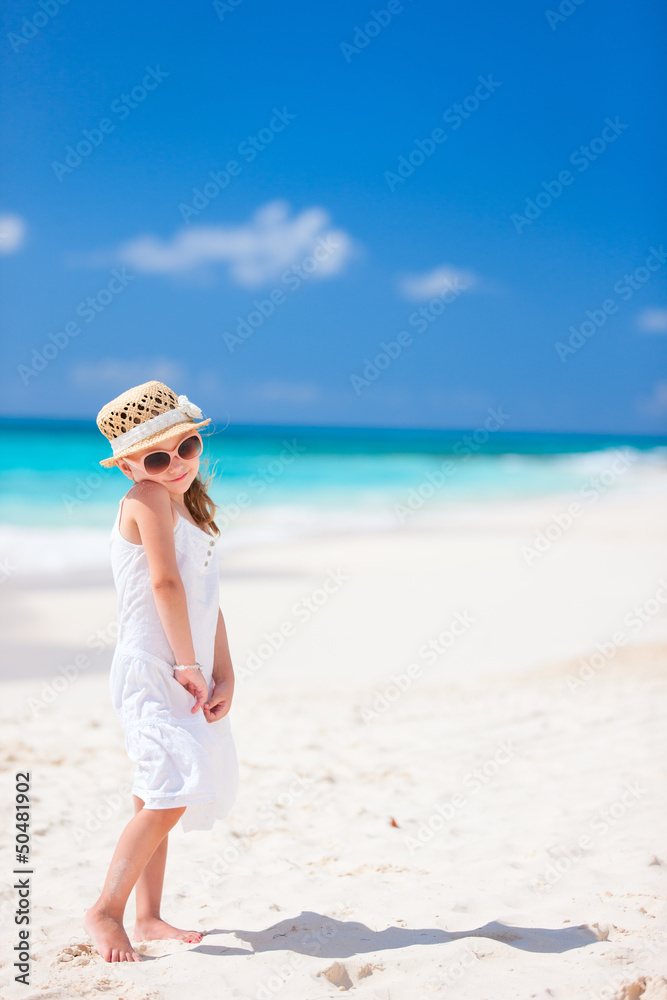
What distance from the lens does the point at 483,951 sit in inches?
88.7

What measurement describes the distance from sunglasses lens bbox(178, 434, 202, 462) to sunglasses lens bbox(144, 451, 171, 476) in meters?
0.05

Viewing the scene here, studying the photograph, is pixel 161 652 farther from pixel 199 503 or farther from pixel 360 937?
pixel 360 937

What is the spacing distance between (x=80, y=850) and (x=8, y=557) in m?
8.08

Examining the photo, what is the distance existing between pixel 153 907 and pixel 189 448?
1.46 meters

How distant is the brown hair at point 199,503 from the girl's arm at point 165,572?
17 cm

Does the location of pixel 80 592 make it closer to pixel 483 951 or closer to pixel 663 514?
pixel 483 951

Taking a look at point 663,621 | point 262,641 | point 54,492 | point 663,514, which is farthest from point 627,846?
point 54,492

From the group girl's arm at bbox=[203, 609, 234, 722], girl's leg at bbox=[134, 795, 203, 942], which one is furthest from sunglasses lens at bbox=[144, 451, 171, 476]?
girl's leg at bbox=[134, 795, 203, 942]

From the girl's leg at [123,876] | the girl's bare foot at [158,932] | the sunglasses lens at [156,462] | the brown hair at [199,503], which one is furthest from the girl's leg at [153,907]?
the sunglasses lens at [156,462]

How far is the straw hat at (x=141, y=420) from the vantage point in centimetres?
221

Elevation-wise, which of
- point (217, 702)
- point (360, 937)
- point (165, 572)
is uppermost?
point (165, 572)

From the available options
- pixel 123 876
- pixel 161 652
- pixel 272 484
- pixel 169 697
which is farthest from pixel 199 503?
pixel 272 484

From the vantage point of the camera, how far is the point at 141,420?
2.24 metres

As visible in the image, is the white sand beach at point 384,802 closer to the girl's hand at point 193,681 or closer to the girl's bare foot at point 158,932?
the girl's bare foot at point 158,932
